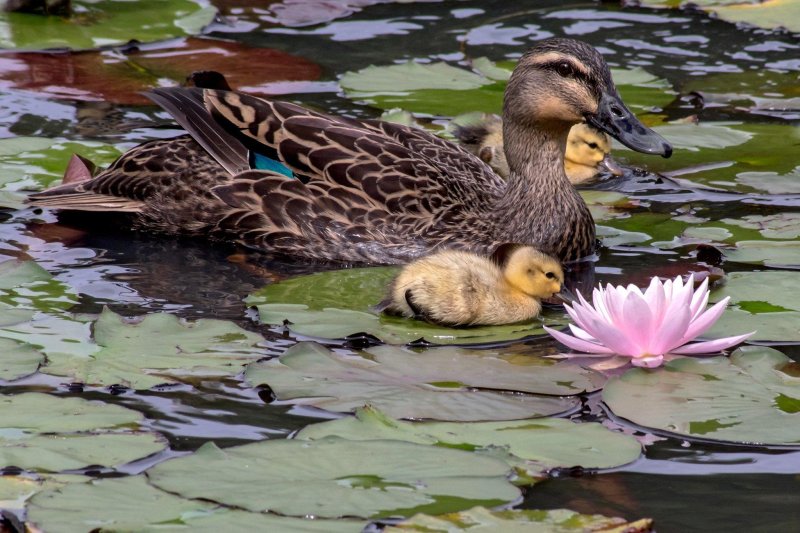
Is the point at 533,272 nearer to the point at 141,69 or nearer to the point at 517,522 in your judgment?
the point at 517,522

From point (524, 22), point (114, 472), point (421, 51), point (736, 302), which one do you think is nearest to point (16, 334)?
point (114, 472)

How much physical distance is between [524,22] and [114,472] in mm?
7558

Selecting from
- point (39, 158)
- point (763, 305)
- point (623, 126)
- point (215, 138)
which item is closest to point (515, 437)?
point (763, 305)

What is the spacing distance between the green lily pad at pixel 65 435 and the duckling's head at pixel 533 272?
1987 millimetres

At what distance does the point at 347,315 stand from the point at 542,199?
183cm

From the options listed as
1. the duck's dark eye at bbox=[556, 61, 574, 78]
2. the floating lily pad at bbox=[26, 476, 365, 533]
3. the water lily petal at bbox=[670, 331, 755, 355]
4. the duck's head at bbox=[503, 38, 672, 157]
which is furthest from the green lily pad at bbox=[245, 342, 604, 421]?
the duck's dark eye at bbox=[556, 61, 574, 78]

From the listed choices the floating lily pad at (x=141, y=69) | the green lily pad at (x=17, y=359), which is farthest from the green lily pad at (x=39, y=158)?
the green lily pad at (x=17, y=359)

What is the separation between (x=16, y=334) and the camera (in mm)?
5516

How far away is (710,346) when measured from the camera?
5184 millimetres

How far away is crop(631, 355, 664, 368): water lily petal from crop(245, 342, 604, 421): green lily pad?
17cm

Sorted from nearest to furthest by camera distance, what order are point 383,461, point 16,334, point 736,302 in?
point 383,461, point 16,334, point 736,302

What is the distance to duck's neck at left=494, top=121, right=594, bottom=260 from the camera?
7105 mm

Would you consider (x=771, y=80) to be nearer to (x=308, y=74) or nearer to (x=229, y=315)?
(x=308, y=74)

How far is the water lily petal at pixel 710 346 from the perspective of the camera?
16.8 ft
